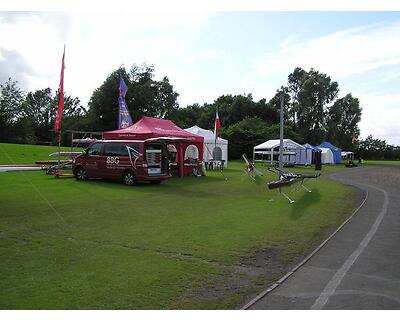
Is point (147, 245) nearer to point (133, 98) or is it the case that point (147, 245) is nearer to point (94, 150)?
point (94, 150)

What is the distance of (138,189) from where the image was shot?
55.3 feet

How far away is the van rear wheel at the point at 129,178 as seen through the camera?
18.2 meters

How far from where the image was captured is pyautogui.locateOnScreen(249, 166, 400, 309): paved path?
16.0 feet

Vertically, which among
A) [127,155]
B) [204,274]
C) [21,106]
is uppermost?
[21,106]

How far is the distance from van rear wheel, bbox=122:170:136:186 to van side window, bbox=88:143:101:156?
1.89 metres

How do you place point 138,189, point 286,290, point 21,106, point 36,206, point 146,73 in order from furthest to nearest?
point 21,106 → point 146,73 → point 138,189 → point 36,206 → point 286,290

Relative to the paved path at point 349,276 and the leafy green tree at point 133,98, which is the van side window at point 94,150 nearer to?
the paved path at point 349,276

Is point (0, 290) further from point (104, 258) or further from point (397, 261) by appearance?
point (397, 261)

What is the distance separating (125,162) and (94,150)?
1920mm

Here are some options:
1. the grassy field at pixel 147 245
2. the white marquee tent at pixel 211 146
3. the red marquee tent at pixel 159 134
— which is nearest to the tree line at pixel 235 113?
the white marquee tent at pixel 211 146

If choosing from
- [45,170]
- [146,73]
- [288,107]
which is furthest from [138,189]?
[288,107]

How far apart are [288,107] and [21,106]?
165ft

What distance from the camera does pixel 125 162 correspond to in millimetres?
18516

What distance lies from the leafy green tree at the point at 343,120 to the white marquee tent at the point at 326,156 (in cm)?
1943
